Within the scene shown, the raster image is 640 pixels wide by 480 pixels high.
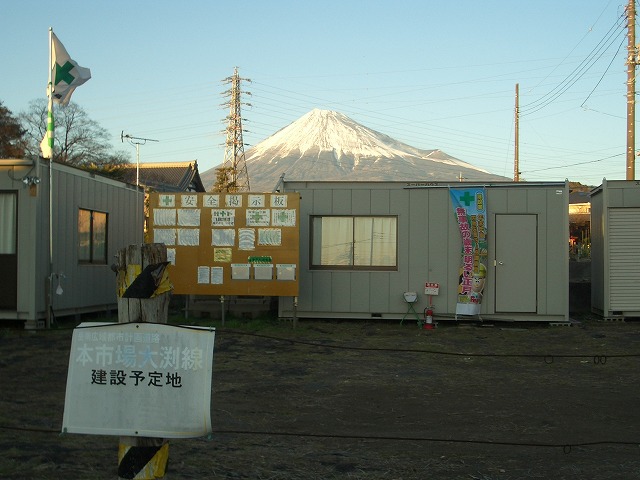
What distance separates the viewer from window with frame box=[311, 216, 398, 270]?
15227 millimetres

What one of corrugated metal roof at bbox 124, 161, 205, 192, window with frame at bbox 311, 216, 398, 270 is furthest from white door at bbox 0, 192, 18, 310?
corrugated metal roof at bbox 124, 161, 205, 192

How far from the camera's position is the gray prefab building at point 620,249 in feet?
50.5

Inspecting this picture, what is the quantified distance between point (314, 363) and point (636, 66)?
19908mm

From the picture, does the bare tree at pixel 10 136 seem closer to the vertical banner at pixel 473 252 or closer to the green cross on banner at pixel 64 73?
the green cross on banner at pixel 64 73

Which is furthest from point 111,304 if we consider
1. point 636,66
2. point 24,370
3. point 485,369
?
point 636,66

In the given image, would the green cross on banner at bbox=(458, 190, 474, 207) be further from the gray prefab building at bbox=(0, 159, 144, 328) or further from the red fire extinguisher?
the gray prefab building at bbox=(0, 159, 144, 328)

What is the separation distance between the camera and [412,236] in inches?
595

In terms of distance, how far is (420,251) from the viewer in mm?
15039

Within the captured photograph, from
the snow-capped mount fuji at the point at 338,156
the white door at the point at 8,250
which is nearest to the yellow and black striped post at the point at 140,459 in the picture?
the white door at the point at 8,250

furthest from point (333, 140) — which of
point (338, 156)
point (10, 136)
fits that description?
point (10, 136)

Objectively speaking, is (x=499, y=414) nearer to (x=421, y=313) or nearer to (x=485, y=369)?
(x=485, y=369)

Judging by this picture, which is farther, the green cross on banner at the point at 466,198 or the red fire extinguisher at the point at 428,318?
the green cross on banner at the point at 466,198

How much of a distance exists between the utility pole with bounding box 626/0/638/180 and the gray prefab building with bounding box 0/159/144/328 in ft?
52.7

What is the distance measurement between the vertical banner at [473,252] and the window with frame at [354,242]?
139 cm
